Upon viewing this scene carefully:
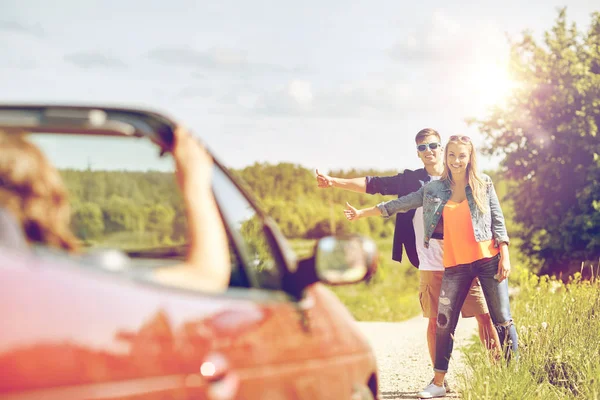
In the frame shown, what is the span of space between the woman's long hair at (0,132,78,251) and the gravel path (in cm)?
445

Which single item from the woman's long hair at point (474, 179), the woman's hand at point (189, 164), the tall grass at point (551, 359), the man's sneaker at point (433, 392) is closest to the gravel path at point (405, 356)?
the man's sneaker at point (433, 392)

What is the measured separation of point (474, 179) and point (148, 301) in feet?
15.8

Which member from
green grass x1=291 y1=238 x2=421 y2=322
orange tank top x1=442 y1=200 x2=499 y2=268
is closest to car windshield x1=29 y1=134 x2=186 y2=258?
green grass x1=291 y1=238 x2=421 y2=322

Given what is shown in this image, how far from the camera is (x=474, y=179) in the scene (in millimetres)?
6418

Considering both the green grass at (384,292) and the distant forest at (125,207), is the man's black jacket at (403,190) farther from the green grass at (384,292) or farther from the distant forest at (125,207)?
the distant forest at (125,207)

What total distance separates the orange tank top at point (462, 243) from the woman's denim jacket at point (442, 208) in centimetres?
4

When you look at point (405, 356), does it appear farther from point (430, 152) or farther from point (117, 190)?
point (117, 190)

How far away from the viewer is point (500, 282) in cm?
634

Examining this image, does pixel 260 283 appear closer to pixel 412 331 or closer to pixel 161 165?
pixel 161 165

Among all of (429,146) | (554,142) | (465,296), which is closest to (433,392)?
(465,296)

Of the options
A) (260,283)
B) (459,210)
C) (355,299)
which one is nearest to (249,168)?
(355,299)

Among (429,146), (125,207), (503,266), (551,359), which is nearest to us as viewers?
(125,207)

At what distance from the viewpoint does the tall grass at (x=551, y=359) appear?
5883 millimetres

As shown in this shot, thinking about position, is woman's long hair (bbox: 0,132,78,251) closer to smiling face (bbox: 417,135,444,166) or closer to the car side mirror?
the car side mirror
